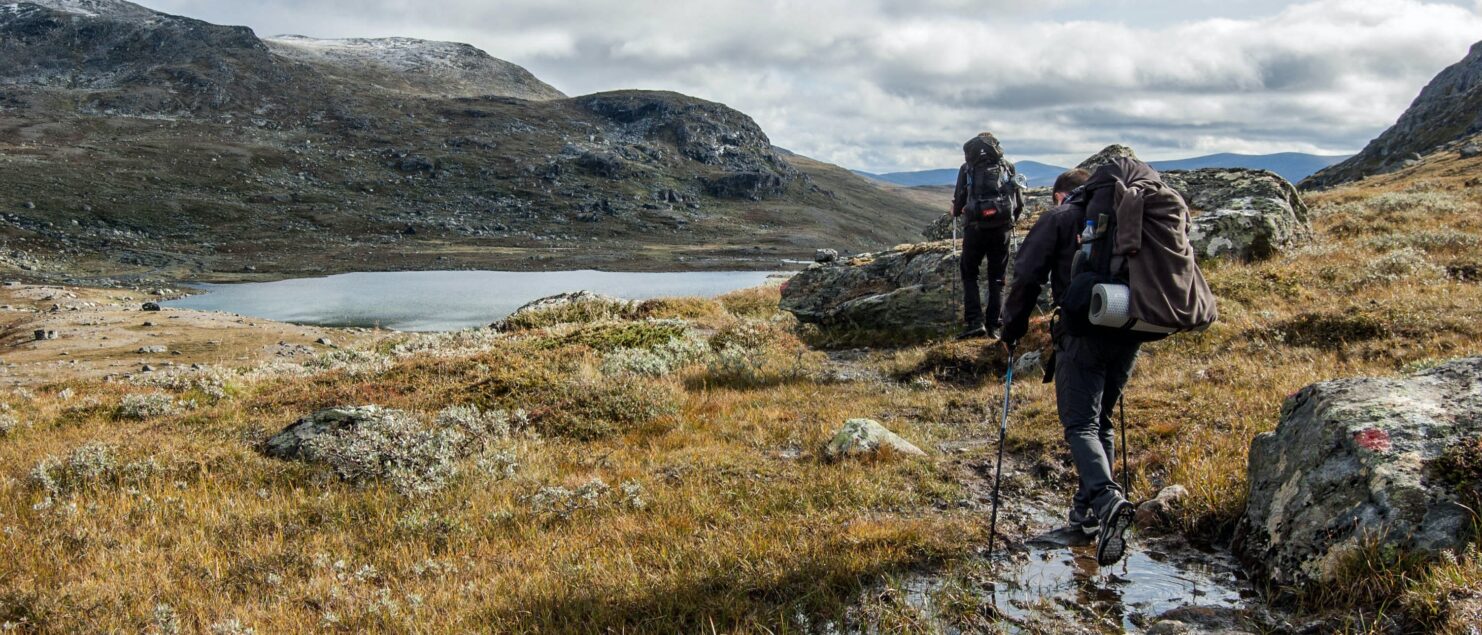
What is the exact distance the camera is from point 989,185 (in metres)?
13.0

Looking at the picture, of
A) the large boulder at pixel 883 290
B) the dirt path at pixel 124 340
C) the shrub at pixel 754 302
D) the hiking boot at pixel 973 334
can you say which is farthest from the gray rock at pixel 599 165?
the hiking boot at pixel 973 334

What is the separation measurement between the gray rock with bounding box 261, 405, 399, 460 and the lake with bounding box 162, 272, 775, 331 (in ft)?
102

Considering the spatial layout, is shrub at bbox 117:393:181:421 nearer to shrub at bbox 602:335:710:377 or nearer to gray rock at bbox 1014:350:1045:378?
shrub at bbox 602:335:710:377

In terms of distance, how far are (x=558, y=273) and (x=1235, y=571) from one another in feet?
303

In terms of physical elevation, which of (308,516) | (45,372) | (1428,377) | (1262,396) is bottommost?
(45,372)

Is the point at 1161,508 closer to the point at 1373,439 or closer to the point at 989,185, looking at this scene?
the point at 1373,439

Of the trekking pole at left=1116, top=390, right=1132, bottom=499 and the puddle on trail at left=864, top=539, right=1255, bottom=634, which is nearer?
the puddle on trail at left=864, top=539, right=1255, bottom=634

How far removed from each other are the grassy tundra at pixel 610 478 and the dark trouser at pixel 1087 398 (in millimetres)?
1137

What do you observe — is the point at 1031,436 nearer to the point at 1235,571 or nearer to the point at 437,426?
the point at 1235,571

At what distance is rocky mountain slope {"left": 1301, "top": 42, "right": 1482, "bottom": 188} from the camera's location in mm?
99938

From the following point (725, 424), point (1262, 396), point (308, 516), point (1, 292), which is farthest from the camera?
point (1, 292)

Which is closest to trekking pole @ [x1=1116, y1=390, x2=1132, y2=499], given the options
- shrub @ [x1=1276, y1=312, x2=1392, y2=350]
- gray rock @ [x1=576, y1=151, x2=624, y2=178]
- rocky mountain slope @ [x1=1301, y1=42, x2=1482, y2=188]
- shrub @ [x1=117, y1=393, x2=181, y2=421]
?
shrub @ [x1=1276, y1=312, x2=1392, y2=350]

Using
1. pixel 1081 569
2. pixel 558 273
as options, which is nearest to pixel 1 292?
pixel 558 273

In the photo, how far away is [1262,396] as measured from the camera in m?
8.33
